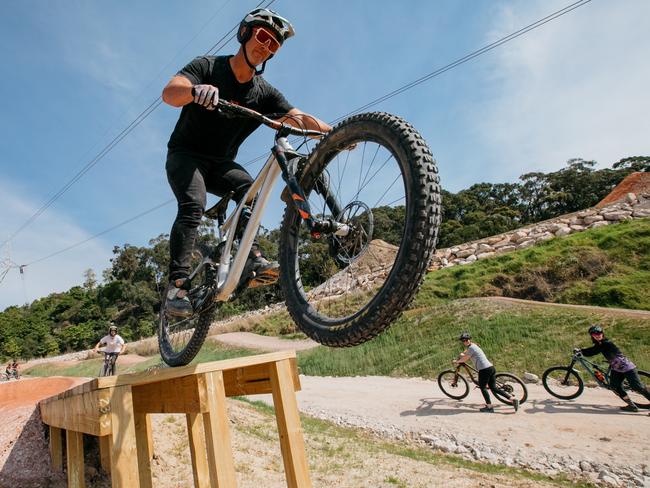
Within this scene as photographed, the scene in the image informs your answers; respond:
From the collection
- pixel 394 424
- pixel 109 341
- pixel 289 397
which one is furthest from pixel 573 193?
pixel 289 397

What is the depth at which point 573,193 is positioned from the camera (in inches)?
2263

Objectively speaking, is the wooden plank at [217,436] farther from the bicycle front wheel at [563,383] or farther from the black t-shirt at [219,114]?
the bicycle front wheel at [563,383]

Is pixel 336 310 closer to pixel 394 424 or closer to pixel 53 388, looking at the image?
pixel 53 388

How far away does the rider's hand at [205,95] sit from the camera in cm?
281

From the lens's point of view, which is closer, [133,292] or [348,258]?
[348,258]

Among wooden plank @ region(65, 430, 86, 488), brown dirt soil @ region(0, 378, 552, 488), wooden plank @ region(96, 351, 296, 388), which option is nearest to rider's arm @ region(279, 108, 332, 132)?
wooden plank @ region(96, 351, 296, 388)

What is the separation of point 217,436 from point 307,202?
6.41 ft

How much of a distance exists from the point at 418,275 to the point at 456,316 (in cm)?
1978

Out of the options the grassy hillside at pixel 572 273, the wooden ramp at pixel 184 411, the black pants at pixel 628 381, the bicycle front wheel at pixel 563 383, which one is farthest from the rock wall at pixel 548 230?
the wooden ramp at pixel 184 411

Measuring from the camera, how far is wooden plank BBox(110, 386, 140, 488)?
117 inches

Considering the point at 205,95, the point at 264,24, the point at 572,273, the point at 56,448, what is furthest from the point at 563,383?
the point at 205,95

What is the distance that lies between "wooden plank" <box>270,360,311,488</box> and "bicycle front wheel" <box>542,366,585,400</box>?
1319 centimetres

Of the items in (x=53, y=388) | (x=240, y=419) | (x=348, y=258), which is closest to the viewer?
(x=348, y=258)

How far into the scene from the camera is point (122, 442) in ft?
10.0
